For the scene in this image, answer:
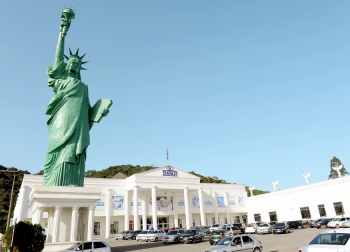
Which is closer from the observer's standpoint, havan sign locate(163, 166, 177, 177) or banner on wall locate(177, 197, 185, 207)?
havan sign locate(163, 166, 177, 177)

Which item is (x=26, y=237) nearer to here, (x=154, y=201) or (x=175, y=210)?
(x=154, y=201)

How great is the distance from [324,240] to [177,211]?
44141 mm

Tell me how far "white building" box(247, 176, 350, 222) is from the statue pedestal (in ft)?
126

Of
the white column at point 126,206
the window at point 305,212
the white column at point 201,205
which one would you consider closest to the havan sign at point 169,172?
the white column at point 201,205

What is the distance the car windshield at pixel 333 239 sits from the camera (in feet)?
28.7

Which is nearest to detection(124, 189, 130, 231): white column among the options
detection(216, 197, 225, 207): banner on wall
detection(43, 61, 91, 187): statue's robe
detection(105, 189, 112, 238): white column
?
detection(105, 189, 112, 238): white column

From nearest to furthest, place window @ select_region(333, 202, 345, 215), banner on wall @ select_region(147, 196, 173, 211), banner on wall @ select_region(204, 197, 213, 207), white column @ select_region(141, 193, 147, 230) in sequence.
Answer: window @ select_region(333, 202, 345, 215) < white column @ select_region(141, 193, 147, 230) < banner on wall @ select_region(147, 196, 173, 211) < banner on wall @ select_region(204, 197, 213, 207)

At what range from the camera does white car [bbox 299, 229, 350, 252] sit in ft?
27.2

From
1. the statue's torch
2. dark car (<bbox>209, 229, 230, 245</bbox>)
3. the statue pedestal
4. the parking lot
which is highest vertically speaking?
the statue's torch

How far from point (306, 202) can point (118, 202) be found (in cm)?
3321

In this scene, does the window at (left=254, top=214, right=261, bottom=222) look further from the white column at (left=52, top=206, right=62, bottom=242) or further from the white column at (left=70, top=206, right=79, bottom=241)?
the white column at (left=52, top=206, right=62, bottom=242)

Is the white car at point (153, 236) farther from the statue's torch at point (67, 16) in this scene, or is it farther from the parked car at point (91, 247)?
the statue's torch at point (67, 16)

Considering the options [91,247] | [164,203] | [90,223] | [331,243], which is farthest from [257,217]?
[331,243]

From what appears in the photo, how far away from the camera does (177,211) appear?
168 feet
